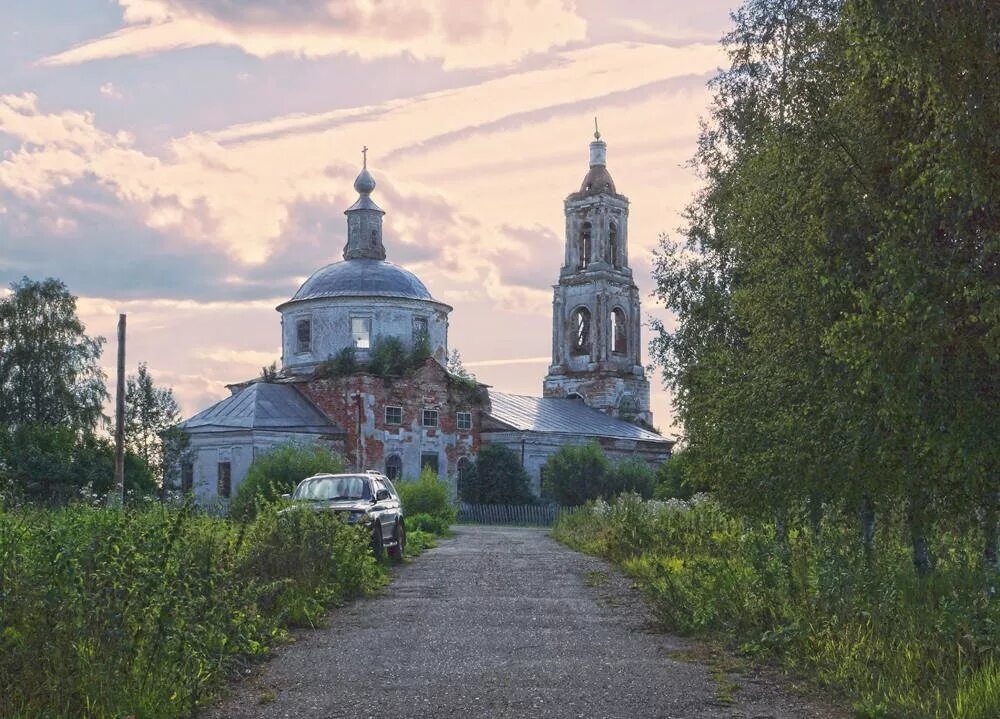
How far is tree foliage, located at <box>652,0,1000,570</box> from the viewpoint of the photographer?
30.8ft

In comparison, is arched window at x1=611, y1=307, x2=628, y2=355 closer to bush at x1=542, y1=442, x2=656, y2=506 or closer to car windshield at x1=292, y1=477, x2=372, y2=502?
bush at x1=542, y1=442, x2=656, y2=506

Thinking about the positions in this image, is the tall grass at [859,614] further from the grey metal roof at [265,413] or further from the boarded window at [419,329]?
the boarded window at [419,329]

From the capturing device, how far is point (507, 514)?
52.0m

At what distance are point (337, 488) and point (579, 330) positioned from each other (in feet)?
153

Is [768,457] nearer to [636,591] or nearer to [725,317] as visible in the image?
[636,591]

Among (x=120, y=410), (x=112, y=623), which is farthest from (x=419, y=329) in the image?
(x=112, y=623)

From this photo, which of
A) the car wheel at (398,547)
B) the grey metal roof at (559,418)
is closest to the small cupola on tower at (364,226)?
the grey metal roof at (559,418)

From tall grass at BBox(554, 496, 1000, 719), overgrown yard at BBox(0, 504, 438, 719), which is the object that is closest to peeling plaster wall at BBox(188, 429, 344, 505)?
tall grass at BBox(554, 496, 1000, 719)

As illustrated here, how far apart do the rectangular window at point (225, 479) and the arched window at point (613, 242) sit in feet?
82.5

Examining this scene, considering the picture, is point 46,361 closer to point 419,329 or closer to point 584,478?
point 419,329

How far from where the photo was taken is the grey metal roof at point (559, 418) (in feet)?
189

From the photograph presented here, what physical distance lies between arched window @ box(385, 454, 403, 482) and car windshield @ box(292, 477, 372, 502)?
99.7 feet

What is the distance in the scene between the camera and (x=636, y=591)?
17.0 meters

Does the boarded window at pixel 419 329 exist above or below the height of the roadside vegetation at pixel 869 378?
above
